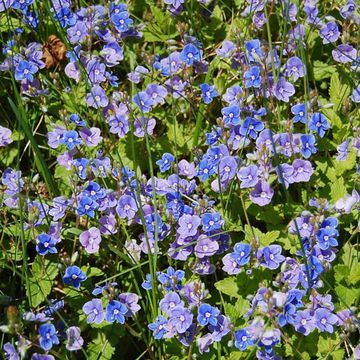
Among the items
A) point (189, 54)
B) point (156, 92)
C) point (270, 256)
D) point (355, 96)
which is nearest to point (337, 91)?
point (355, 96)

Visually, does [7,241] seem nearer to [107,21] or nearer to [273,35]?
[107,21]

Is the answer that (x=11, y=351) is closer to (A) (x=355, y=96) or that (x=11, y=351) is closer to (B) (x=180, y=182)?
(B) (x=180, y=182)

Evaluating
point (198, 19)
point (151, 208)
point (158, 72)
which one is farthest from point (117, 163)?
point (198, 19)

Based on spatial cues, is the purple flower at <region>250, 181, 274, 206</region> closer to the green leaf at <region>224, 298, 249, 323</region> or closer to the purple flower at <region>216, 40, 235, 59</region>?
the green leaf at <region>224, 298, 249, 323</region>

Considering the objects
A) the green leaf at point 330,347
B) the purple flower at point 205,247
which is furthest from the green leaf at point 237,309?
the green leaf at point 330,347

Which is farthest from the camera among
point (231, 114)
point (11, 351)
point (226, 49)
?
point (226, 49)

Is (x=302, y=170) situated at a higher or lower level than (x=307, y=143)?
lower
